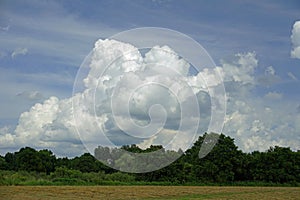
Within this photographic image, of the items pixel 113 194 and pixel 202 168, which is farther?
pixel 202 168

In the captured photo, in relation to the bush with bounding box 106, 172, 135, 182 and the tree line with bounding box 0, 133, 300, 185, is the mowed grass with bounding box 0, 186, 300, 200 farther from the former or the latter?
the bush with bounding box 106, 172, 135, 182

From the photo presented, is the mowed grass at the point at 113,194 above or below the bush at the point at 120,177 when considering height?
below

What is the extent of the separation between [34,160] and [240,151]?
118 feet

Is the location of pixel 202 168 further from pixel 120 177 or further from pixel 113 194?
pixel 113 194

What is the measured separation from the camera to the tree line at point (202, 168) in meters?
77.2

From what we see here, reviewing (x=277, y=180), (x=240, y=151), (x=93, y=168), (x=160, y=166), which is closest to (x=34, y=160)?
(x=93, y=168)

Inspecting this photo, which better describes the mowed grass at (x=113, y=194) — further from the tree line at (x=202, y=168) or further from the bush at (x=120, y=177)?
the bush at (x=120, y=177)

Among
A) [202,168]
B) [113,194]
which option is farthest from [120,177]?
[113,194]

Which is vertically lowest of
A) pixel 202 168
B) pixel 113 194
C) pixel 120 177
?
pixel 113 194

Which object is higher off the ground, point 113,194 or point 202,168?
point 202,168

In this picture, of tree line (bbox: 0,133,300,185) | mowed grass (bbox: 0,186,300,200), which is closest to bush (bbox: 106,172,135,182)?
tree line (bbox: 0,133,300,185)

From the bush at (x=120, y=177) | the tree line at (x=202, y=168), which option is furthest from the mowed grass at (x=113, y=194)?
the bush at (x=120, y=177)

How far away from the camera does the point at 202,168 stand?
258 ft

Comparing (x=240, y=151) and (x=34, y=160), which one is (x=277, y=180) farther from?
(x=34, y=160)
